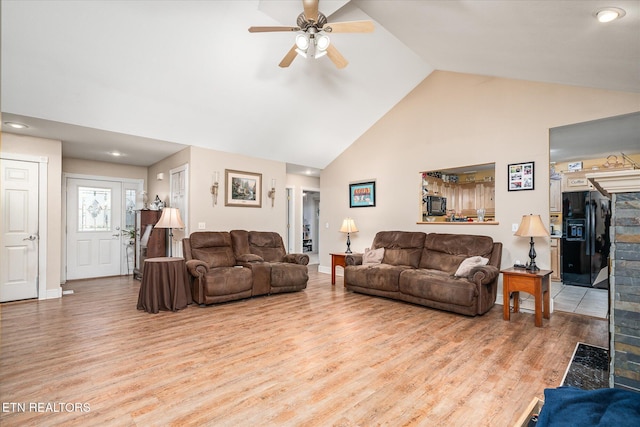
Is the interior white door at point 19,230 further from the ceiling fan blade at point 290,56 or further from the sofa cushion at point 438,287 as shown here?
the sofa cushion at point 438,287

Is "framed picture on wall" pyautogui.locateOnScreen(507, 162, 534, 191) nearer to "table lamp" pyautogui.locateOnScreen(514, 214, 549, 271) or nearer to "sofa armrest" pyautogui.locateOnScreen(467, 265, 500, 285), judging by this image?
"table lamp" pyautogui.locateOnScreen(514, 214, 549, 271)

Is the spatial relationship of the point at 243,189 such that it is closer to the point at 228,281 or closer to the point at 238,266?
the point at 238,266

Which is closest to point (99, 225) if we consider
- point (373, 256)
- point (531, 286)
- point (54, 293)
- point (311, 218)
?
point (54, 293)

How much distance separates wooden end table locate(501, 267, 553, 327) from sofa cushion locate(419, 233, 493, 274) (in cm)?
56

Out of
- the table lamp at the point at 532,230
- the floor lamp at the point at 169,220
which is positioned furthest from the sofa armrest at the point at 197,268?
the table lamp at the point at 532,230

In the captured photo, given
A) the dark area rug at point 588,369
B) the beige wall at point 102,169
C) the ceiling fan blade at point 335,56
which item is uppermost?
the ceiling fan blade at point 335,56

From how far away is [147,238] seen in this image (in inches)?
231

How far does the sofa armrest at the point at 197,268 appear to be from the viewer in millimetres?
4199

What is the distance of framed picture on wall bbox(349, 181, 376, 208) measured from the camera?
601 centimetres

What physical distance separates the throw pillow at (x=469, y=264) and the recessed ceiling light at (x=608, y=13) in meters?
2.73

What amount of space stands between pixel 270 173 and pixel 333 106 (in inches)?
75.4

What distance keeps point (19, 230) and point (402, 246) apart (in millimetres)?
5848

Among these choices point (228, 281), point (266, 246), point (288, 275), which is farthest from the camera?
point (266, 246)

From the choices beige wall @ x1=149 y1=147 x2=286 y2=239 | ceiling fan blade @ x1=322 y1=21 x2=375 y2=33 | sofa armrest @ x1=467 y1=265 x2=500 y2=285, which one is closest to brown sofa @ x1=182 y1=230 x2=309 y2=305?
beige wall @ x1=149 y1=147 x2=286 y2=239
